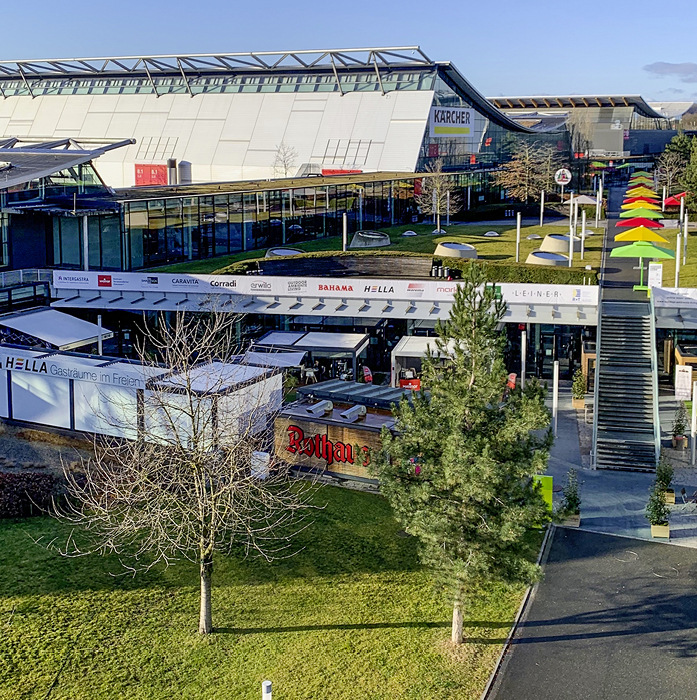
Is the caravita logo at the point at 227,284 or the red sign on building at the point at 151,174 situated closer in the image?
the caravita logo at the point at 227,284

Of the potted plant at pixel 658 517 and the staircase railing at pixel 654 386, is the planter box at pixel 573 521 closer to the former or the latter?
the potted plant at pixel 658 517

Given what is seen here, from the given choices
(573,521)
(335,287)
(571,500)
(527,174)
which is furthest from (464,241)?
(573,521)

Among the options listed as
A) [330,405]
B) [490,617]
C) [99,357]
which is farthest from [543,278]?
[490,617]

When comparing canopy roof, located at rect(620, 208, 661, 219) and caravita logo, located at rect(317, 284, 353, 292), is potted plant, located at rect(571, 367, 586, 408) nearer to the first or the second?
caravita logo, located at rect(317, 284, 353, 292)

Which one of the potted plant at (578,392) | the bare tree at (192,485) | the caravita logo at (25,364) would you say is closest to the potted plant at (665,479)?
the bare tree at (192,485)

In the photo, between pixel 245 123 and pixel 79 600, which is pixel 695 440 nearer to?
pixel 79 600

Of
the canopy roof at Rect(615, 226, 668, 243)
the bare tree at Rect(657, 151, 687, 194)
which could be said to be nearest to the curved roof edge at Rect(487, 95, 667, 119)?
the bare tree at Rect(657, 151, 687, 194)

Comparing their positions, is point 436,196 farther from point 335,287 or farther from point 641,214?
point 335,287
